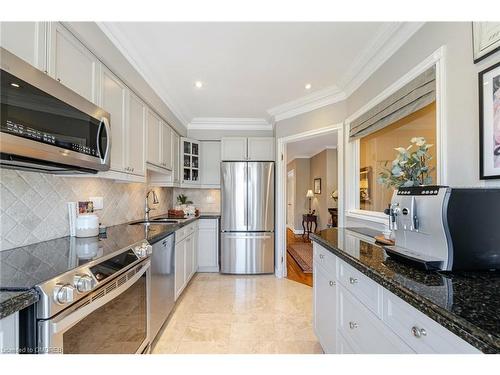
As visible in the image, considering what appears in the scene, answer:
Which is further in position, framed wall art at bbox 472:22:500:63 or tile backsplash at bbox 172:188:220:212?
tile backsplash at bbox 172:188:220:212

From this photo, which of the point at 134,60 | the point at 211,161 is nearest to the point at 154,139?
the point at 134,60

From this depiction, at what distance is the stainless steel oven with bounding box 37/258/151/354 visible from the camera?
3.27 ft

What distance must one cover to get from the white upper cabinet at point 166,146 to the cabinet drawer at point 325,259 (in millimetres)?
2116

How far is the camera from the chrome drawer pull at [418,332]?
33.7 inches

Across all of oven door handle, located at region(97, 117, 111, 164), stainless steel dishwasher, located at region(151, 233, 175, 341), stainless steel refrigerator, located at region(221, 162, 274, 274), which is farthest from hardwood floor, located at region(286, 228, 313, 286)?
oven door handle, located at region(97, 117, 111, 164)

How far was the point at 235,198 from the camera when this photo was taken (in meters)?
3.96

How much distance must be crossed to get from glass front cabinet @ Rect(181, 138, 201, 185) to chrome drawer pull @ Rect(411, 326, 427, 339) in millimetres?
3598

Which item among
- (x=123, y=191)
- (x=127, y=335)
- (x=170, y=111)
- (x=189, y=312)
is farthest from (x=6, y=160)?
(x=170, y=111)

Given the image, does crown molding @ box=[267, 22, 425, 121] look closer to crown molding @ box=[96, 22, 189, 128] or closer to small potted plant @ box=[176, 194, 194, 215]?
crown molding @ box=[96, 22, 189, 128]

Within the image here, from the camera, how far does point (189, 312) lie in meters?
2.75

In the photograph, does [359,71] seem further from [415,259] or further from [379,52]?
Result: [415,259]

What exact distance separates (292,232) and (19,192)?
7.65 m

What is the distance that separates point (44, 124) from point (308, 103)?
2.98m
